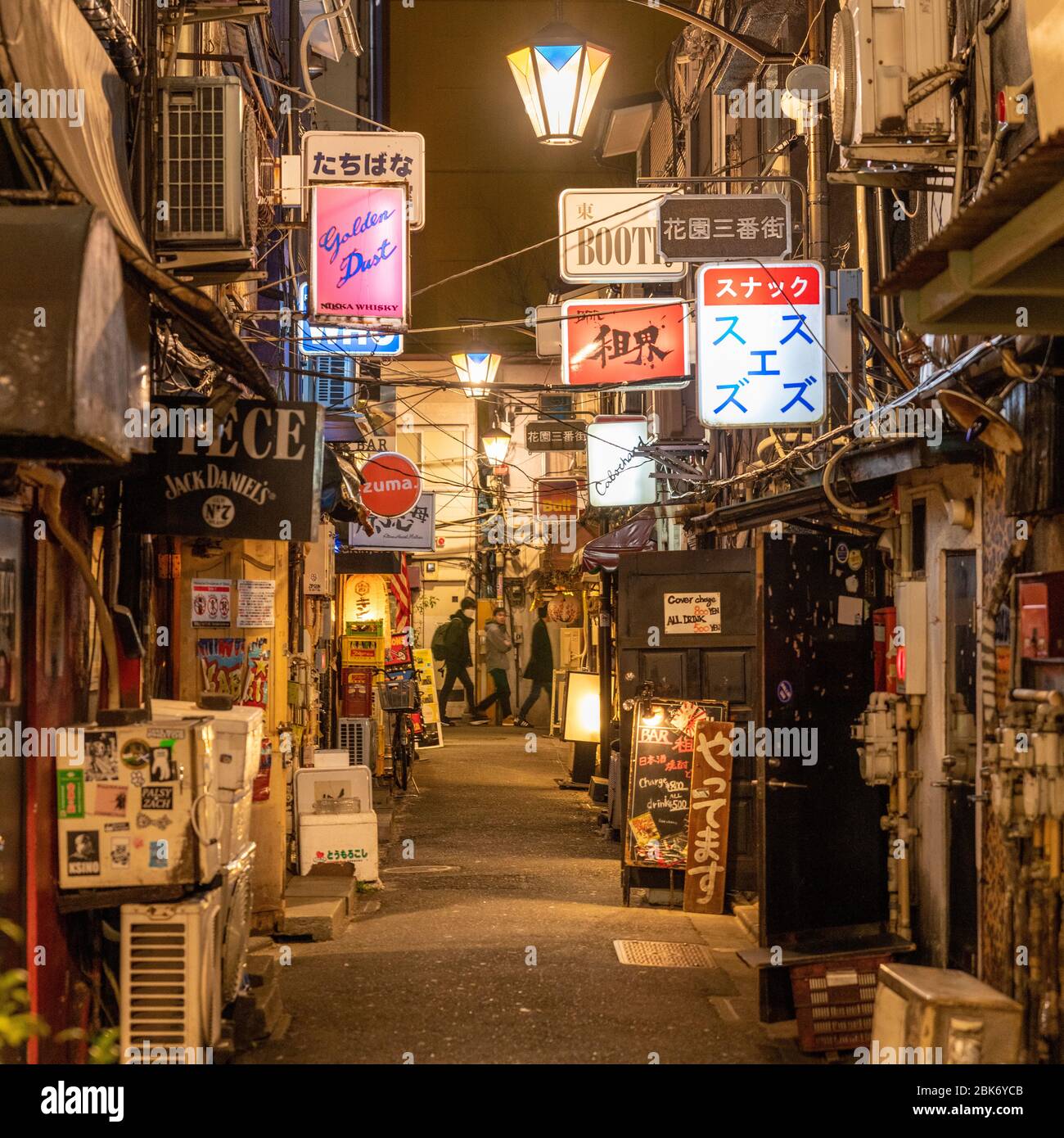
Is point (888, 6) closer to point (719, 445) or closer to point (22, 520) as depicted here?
point (22, 520)

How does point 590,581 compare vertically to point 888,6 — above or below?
below

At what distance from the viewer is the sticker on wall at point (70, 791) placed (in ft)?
22.5

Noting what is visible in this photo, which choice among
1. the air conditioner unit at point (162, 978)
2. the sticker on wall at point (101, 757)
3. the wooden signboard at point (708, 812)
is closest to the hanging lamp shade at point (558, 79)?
the wooden signboard at point (708, 812)

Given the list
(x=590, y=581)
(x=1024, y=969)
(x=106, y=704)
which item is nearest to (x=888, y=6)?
(x=1024, y=969)

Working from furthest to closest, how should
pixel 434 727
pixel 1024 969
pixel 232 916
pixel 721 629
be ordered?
pixel 434 727, pixel 721 629, pixel 232 916, pixel 1024 969

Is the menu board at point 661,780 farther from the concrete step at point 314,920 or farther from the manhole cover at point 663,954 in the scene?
the concrete step at point 314,920

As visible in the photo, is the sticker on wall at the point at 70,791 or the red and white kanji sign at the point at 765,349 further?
the red and white kanji sign at the point at 765,349

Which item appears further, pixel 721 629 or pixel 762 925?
pixel 721 629

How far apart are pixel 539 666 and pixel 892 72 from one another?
28185 millimetres

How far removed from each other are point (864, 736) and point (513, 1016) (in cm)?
337

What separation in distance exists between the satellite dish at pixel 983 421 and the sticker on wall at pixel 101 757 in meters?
5.28

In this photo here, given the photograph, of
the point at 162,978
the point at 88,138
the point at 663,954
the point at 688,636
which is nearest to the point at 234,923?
the point at 162,978

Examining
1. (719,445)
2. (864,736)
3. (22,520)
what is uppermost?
(719,445)

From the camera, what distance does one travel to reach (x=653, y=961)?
424 inches
